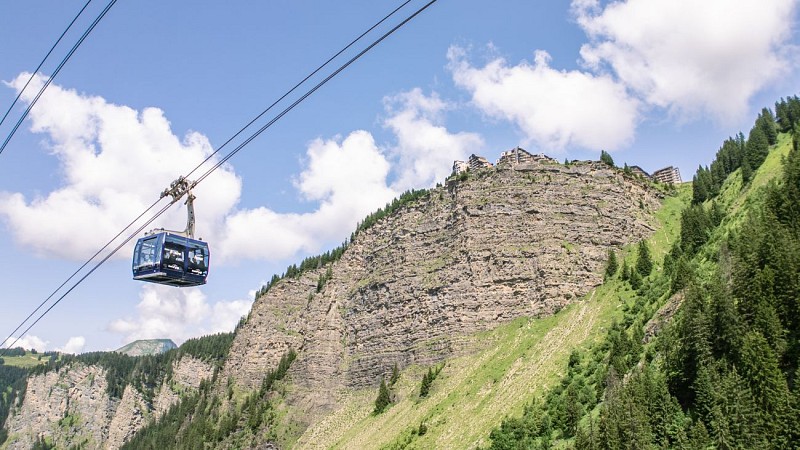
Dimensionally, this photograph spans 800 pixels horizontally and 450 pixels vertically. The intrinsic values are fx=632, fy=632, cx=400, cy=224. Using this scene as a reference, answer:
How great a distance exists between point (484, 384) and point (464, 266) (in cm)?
2619

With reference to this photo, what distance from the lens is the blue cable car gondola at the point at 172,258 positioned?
3058 cm

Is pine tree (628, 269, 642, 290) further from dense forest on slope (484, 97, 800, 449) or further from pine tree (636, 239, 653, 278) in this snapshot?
dense forest on slope (484, 97, 800, 449)

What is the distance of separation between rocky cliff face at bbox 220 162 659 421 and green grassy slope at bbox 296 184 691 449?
4185 mm

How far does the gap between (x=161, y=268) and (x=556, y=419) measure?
137 ft

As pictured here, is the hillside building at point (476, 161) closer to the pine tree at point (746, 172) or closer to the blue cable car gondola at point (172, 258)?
the pine tree at point (746, 172)

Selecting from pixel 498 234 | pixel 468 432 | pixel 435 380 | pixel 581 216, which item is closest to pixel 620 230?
pixel 581 216

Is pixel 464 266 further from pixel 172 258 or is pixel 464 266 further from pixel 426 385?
pixel 172 258

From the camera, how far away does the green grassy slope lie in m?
70.5

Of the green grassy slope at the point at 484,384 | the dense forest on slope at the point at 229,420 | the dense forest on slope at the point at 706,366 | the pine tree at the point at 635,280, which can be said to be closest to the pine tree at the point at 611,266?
the green grassy slope at the point at 484,384

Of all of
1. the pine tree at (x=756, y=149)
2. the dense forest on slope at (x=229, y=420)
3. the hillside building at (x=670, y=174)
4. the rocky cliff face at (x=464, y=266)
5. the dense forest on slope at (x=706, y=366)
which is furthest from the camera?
the hillside building at (x=670, y=174)

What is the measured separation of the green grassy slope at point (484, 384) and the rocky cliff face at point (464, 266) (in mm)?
4185

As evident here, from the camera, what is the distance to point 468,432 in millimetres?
69500

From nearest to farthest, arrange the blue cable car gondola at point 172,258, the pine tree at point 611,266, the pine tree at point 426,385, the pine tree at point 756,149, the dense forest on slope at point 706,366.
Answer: the blue cable car gondola at point 172,258, the dense forest on slope at point 706,366, the pine tree at point 426,385, the pine tree at point 611,266, the pine tree at point 756,149

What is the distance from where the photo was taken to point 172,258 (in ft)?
101
